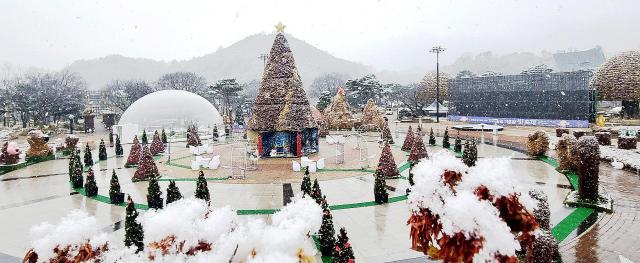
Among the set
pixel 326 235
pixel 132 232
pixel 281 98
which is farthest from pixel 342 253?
pixel 281 98

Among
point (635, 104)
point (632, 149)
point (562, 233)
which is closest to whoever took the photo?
point (562, 233)

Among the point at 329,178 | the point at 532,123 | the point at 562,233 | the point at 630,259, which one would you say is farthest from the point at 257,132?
the point at 532,123

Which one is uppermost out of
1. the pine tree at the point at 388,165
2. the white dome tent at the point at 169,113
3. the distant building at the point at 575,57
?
the distant building at the point at 575,57

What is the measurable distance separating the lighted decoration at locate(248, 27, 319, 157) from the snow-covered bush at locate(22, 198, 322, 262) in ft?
64.0

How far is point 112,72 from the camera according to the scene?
18525cm

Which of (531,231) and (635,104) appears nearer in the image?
(531,231)

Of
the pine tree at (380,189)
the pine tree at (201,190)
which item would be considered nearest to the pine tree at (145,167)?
the pine tree at (201,190)

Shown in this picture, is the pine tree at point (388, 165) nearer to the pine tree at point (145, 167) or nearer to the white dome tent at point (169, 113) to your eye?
the pine tree at point (145, 167)

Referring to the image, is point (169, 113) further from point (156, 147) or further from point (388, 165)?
point (388, 165)

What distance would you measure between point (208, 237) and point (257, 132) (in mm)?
21970

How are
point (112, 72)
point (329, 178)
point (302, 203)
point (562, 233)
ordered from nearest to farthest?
point (302, 203) → point (562, 233) → point (329, 178) → point (112, 72)

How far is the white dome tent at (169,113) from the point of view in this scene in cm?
4150

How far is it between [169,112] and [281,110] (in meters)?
22.1

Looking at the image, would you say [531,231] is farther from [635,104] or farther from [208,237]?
[635,104]
